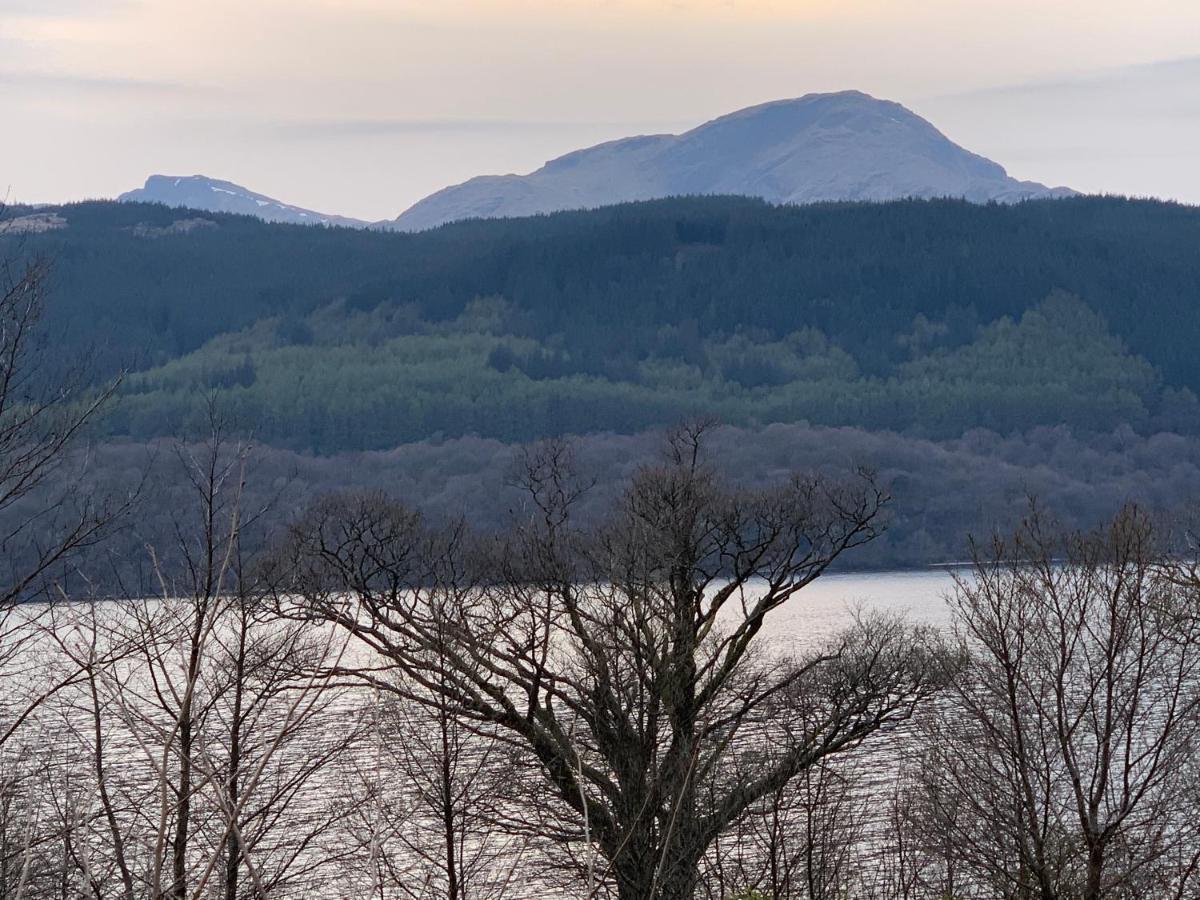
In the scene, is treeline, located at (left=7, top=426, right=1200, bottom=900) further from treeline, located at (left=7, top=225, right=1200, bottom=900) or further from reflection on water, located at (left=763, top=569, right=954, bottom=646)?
reflection on water, located at (left=763, top=569, right=954, bottom=646)

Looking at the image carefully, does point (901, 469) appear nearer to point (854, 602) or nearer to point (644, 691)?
point (854, 602)

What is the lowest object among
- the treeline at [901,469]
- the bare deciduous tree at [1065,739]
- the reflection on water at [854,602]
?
the bare deciduous tree at [1065,739]

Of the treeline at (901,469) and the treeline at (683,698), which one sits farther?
the treeline at (901,469)

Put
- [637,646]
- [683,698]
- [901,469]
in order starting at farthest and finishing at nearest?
[901,469] < [683,698] < [637,646]

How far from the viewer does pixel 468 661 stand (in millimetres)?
31047

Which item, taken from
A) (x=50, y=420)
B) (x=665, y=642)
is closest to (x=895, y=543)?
(x=665, y=642)

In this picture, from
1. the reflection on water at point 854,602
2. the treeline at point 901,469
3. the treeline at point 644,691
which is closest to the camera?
the treeline at point 644,691

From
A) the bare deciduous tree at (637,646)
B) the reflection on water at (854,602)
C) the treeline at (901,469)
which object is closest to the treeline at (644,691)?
the bare deciduous tree at (637,646)

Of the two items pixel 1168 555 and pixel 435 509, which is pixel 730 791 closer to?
pixel 1168 555

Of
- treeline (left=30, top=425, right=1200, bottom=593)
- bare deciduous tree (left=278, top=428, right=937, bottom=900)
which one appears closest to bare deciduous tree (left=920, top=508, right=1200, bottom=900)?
bare deciduous tree (left=278, top=428, right=937, bottom=900)

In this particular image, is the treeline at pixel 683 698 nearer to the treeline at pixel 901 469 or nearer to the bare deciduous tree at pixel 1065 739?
the bare deciduous tree at pixel 1065 739

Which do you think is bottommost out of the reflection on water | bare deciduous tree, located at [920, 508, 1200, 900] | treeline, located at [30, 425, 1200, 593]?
bare deciduous tree, located at [920, 508, 1200, 900]

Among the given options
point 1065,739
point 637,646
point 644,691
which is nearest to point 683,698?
point 644,691

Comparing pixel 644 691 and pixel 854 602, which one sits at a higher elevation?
pixel 854 602
